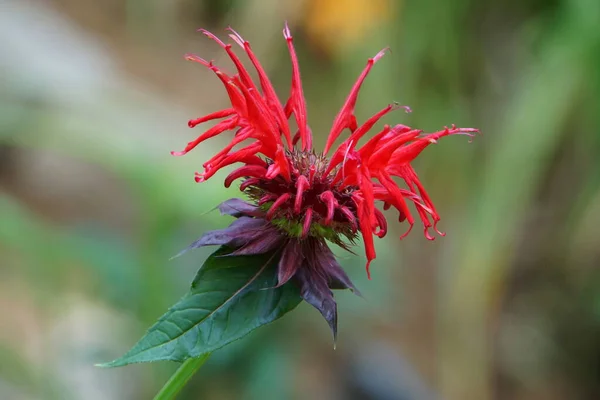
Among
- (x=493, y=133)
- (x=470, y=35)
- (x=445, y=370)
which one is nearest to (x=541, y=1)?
(x=470, y=35)

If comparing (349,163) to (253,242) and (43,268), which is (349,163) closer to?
(253,242)

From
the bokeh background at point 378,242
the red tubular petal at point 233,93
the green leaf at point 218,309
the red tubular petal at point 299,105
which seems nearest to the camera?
the green leaf at point 218,309

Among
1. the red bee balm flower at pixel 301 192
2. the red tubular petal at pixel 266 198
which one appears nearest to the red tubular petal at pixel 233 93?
the red bee balm flower at pixel 301 192

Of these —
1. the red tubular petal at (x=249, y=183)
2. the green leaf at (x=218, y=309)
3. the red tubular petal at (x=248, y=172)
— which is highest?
the red tubular petal at (x=248, y=172)

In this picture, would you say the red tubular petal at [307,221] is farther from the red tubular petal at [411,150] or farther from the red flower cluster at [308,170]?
the red tubular petal at [411,150]

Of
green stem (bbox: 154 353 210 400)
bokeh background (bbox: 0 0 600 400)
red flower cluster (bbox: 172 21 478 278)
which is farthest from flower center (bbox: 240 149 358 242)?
bokeh background (bbox: 0 0 600 400)

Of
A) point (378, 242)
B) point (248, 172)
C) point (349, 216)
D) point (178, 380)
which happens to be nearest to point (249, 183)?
point (248, 172)

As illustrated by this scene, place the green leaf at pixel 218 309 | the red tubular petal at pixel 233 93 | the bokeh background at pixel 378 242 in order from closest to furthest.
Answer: the green leaf at pixel 218 309 → the red tubular petal at pixel 233 93 → the bokeh background at pixel 378 242

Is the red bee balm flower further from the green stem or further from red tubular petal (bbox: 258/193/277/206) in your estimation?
the green stem
